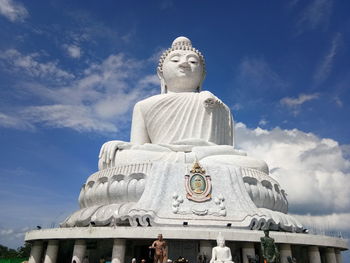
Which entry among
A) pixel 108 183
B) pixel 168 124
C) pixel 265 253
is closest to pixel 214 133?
pixel 168 124

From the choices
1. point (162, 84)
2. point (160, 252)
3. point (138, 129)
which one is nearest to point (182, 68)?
point (162, 84)

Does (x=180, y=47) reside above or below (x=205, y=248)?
above

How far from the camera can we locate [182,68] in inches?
655

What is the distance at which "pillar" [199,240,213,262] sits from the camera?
8680 millimetres

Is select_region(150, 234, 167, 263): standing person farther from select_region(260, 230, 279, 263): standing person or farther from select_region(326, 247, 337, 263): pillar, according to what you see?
select_region(326, 247, 337, 263): pillar

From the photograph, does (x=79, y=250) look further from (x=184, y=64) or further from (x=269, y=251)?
(x=184, y=64)

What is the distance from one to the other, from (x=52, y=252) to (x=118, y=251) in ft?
8.52

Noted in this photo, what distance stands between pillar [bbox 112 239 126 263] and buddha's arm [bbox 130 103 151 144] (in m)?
6.89

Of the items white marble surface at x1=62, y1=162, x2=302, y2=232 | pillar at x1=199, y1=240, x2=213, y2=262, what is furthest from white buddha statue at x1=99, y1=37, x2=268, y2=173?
pillar at x1=199, y1=240, x2=213, y2=262

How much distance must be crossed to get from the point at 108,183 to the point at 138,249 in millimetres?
2376

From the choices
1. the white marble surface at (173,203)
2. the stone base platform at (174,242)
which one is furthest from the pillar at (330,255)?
the white marble surface at (173,203)

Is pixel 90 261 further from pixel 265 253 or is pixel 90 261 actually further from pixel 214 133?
pixel 214 133

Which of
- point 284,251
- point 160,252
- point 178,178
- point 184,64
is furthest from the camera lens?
point 184,64

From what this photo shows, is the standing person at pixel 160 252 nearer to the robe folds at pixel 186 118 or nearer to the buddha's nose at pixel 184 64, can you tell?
the robe folds at pixel 186 118
